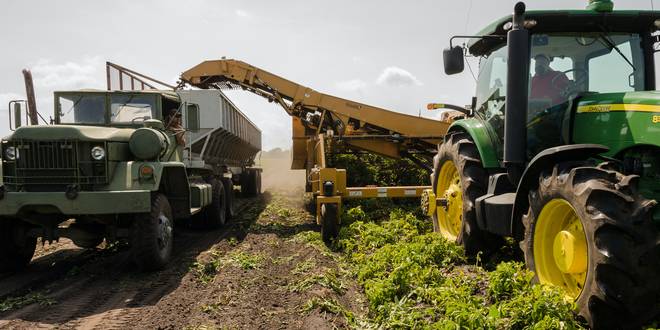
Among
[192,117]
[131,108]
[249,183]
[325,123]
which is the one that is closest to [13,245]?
[131,108]

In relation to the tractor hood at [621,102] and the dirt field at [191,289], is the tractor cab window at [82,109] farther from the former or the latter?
the tractor hood at [621,102]

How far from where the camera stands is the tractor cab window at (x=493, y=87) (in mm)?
5331

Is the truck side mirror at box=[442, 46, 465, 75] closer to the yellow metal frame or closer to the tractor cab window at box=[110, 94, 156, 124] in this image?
the yellow metal frame

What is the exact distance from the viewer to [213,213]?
961cm

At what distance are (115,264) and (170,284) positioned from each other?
154 cm

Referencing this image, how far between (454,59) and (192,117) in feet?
15.1

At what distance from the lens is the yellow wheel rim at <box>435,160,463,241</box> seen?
6.17 meters

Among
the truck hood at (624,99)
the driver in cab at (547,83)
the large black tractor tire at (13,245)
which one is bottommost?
the large black tractor tire at (13,245)

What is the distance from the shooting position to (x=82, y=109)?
771 cm

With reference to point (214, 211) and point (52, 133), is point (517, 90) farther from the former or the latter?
point (214, 211)

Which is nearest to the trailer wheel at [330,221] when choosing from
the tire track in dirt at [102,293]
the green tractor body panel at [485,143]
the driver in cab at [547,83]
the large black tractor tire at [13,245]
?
the tire track in dirt at [102,293]

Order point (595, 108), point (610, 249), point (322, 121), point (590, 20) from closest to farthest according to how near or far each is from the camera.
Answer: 1. point (610, 249)
2. point (595, 108)
3. point (590, 20)
4. point (322, 121)

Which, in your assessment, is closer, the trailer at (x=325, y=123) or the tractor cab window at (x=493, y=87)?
the tractor cab window at (x=493, y=87)

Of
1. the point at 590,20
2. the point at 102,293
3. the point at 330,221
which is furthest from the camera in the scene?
the point at 330,221
